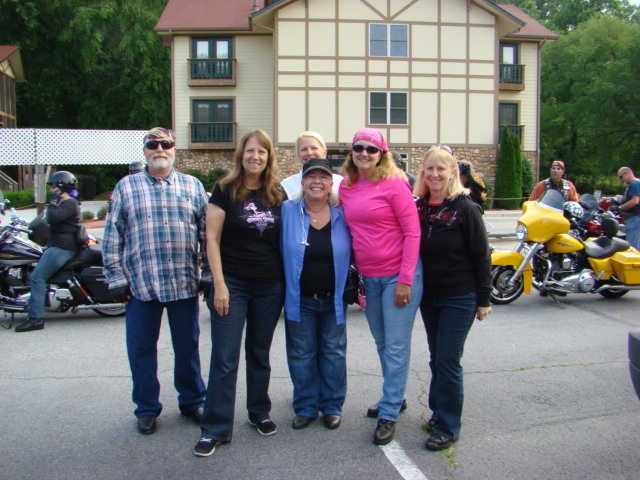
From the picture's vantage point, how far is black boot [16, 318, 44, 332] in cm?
647

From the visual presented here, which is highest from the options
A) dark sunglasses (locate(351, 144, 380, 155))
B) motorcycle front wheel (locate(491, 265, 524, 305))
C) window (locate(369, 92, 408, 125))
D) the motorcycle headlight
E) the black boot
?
window (locate(369, 92, 408, 125))

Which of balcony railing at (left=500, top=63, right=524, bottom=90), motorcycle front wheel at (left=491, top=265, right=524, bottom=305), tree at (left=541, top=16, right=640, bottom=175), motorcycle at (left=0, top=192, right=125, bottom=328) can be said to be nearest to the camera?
motorcycle at (left=0, top=192, right=125, bottom=328)

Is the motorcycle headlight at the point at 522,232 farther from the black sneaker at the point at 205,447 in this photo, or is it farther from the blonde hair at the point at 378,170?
the black sneaker at the point at 205,447

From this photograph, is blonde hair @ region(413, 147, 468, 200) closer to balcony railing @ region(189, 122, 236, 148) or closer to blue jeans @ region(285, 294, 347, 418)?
blue jeans @ region(285, 294, 347, 418)

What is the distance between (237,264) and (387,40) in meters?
24.2

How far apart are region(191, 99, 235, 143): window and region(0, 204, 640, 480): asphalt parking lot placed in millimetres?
21838

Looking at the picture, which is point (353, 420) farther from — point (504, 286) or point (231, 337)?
point (504, 286)

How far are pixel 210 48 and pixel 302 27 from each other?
190 inches

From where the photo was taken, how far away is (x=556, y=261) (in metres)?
7.71

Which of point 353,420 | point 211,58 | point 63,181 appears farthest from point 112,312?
point 211,58

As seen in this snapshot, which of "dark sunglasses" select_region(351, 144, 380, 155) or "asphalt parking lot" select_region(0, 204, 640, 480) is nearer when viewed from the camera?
"asphalt parking lot" select_region(0, 204, 640, 480)

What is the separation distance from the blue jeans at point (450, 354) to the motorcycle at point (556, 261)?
3940 mm

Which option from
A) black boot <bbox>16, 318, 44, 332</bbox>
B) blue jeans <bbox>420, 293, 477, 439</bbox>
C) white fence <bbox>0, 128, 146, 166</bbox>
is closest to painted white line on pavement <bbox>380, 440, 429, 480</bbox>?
blue jeans <bbox>420, 293, 477, 439</bbox>

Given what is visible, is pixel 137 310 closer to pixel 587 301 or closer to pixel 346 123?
pixel 587 301
